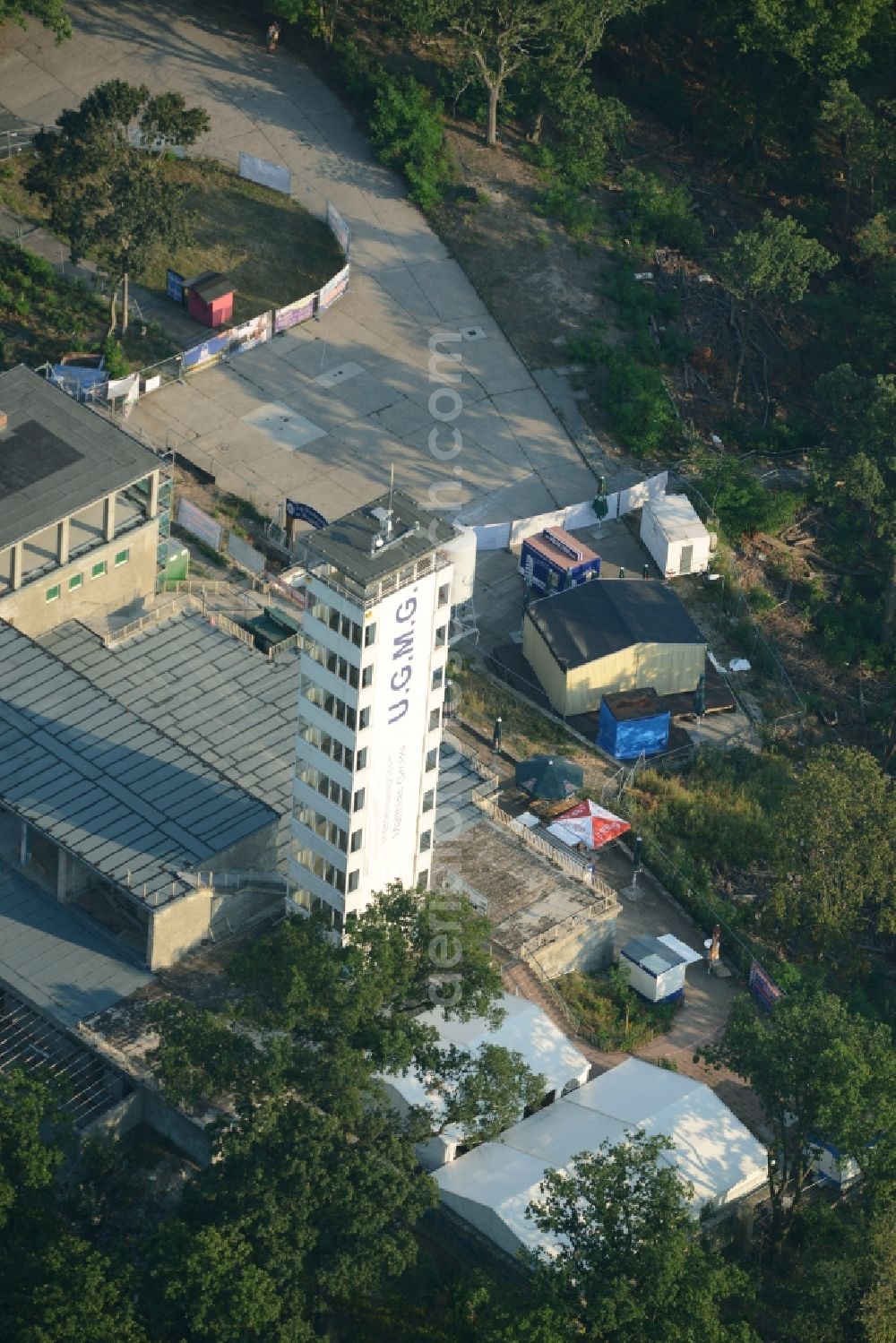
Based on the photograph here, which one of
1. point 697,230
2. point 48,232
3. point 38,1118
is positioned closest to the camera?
point 38,1118

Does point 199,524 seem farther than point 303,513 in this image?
No

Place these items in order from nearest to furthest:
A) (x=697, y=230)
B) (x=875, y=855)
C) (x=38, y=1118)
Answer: (x=38, y=1118), (x=875, y=855), (x=697, y=230)

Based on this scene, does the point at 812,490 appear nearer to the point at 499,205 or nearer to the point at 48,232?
the point at 499,205

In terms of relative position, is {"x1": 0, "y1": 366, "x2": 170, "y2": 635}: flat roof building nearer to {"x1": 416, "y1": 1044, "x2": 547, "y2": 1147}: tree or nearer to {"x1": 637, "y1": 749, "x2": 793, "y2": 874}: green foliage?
{"x1": 637, "y1": 749, "x2": 793, "y2": 874}: green foliage

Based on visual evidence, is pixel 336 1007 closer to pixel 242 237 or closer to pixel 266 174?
pixel 242 237

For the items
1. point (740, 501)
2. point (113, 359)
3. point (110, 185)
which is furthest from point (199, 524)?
point (740, 501)

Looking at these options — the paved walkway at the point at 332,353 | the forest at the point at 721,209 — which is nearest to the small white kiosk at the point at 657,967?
the forest at the point at 721,209

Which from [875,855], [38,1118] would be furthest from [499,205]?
[38,1118]

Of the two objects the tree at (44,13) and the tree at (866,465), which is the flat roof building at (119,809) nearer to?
the tree at (866,465)
